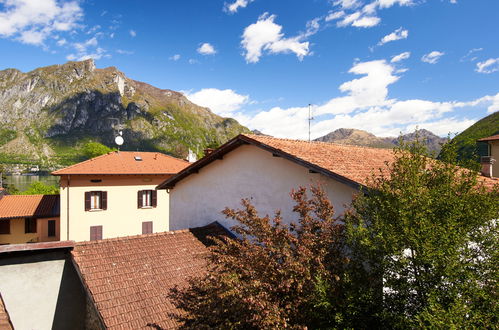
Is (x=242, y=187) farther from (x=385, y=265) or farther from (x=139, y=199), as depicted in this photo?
(x=139, y=199)

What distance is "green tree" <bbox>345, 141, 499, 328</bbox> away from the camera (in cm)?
350

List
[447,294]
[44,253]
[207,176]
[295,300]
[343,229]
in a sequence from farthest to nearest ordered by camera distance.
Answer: [207,176] < [44,253] < [343,229] < [295,300] < [447,294]

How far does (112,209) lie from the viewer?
20938 mm

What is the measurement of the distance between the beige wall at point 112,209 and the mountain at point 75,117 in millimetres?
120124

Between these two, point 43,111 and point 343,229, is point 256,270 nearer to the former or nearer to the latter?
point 343,229

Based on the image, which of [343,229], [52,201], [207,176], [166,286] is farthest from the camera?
[52,201]

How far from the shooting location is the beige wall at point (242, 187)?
26.7 feet

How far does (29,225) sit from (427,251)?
2715 centimetres

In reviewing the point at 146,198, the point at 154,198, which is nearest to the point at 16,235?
the point at 146,198

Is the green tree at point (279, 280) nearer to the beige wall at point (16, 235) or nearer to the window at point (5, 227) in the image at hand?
the beige wall at point (16, 235)

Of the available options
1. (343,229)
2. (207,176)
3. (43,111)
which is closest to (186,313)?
(343,229)

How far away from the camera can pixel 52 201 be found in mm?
23672

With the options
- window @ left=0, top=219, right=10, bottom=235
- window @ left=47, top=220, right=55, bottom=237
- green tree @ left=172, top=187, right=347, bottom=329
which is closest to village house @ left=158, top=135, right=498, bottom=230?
green tree @ left=172, top=187, right=347, bottom=329

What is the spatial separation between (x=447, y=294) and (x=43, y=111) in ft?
706
